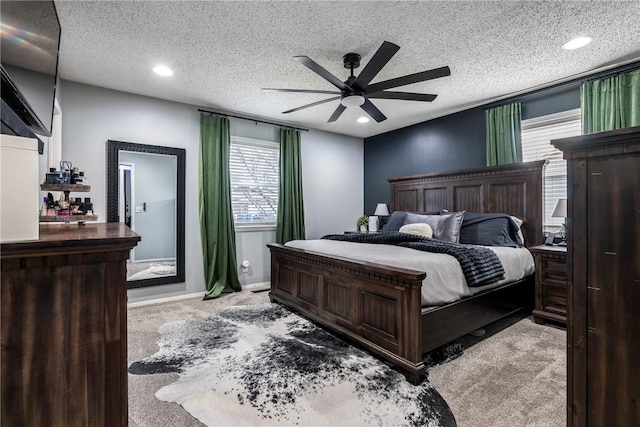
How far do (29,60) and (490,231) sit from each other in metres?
4.03

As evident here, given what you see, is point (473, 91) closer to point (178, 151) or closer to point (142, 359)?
point (178, 151)

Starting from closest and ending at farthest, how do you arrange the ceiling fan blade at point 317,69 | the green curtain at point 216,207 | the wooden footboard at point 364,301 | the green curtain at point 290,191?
the wooden footboard at point 364,301 → the ceiling fan blade at point 317,69 → the green curtain at point 216,207 → the green curtain at point 290,191

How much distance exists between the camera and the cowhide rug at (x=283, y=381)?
5.64ft

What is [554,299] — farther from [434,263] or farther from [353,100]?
[353,100]

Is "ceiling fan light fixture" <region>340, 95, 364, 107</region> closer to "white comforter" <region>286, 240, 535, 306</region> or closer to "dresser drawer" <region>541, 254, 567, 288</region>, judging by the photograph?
"white comforter" <region>286, 240, 535, 306</region>

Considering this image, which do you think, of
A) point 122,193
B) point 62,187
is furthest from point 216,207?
point 62,187

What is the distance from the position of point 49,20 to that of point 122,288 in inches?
64.9

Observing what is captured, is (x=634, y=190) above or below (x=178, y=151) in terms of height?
below

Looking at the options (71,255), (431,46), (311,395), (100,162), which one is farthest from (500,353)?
(100,162)

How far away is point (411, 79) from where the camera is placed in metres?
2.51

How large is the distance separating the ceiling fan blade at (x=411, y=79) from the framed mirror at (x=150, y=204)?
2.74m

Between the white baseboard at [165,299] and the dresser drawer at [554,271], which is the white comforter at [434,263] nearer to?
the dresser drawer at [554,271]

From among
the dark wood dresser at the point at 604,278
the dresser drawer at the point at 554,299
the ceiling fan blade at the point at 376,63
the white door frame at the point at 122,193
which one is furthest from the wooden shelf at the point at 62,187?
the dresser drawer at the point at 554,299

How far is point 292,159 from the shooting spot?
4.99 m
